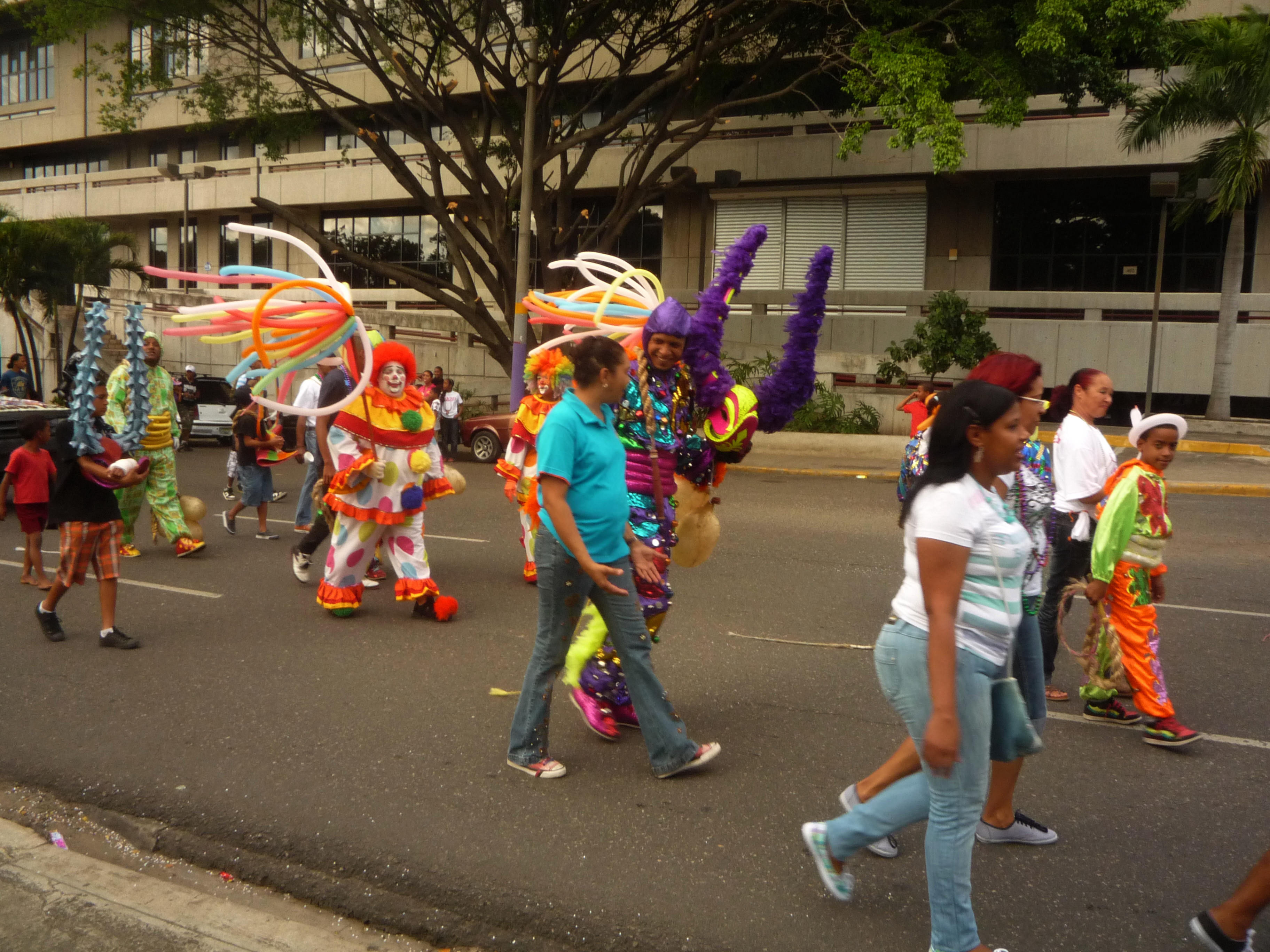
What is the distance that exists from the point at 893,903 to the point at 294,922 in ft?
6.34

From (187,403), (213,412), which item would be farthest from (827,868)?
(213,412)

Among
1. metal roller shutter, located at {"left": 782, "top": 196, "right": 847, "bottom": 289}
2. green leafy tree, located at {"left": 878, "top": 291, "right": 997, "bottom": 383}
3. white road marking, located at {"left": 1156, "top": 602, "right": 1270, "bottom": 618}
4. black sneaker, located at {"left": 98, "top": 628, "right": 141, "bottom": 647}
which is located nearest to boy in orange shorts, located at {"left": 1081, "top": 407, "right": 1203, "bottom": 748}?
white road marking, located at {"left": 1156, "top": 602, "right": 1270, "bottom": 618}

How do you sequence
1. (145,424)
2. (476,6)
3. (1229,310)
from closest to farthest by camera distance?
(145,424), (476,6), (1229,310)

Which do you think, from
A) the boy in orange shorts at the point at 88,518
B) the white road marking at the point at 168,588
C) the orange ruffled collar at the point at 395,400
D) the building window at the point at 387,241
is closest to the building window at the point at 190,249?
the building window at the point at 387,241

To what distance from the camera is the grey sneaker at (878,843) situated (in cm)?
377

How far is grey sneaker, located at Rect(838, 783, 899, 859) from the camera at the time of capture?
3.77 m

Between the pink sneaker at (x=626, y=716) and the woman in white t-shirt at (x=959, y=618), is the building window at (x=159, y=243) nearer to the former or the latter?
the pink sneaker at (x=626, y=716)

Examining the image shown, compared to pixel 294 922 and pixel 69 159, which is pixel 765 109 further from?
pixel 69 159

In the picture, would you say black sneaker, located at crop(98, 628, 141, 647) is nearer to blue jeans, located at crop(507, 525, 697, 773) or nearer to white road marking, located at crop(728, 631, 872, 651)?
blue jeans, located at crop(507, 525, 697, 773)

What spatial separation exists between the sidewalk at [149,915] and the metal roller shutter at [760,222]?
24.2m

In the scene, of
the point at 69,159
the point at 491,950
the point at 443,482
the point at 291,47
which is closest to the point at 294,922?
the point at 491,950

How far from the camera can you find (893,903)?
141 inches

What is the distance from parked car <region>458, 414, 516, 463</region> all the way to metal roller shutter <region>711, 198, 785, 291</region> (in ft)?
31.1

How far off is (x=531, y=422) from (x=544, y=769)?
12.8 ft
